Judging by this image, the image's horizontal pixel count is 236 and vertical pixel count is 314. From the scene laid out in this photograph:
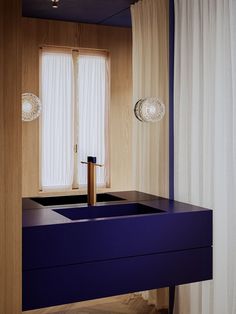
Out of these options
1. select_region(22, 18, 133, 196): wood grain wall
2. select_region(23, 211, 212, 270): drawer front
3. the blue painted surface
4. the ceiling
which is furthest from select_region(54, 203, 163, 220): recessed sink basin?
select_region(22, 18, 133, 196): wood grain wall

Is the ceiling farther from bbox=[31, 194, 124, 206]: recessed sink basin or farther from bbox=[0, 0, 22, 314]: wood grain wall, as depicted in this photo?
bbox=[0, 0, 22, 314]: wood grain wall

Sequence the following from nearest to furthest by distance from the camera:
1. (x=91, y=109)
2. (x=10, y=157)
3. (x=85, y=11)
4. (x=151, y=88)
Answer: (x=10, y=157), (x=151, y=88), (x=85, y=11), (x=91, y=109)

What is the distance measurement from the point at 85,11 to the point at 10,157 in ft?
9.42

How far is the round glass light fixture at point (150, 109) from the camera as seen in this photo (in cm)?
317

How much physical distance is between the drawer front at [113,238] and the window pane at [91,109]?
2580 mm

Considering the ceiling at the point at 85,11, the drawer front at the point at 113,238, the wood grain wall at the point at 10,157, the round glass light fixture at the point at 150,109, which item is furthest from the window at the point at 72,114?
the wood grain wall at the point at 10,157

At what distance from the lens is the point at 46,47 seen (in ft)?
16.0

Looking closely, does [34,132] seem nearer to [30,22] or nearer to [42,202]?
[30,22]

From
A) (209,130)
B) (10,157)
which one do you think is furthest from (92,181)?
(10,157)

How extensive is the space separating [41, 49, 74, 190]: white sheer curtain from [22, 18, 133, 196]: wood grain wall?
10 cm

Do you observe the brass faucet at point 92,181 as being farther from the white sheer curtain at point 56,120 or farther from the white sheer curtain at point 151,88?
the white sheer curtain at point 56,120

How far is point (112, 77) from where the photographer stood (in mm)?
5191

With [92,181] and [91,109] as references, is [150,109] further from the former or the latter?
[91,109]

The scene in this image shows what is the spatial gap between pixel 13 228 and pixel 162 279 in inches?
38.1
